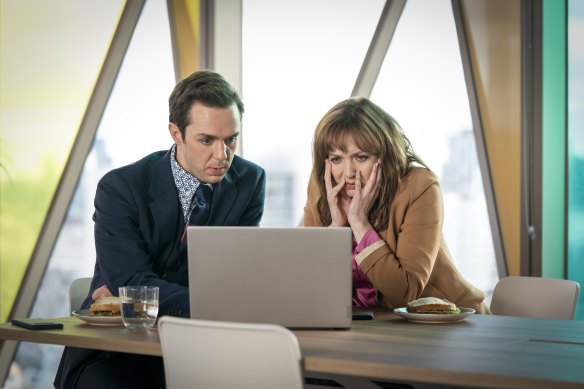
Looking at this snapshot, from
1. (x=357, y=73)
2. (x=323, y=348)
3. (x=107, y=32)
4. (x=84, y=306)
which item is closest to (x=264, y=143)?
(x=357, y=73)

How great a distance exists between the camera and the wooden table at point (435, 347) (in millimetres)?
1550

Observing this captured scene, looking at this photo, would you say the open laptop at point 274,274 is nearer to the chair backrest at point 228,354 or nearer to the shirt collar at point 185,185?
the chair backrest at point 228,354

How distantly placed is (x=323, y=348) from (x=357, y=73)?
3282 mm

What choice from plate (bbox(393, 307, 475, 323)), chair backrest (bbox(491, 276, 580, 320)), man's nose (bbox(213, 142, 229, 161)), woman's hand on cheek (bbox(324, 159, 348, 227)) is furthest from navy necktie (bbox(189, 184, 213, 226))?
chair backrest (bbox(491, 276, 580, 320))

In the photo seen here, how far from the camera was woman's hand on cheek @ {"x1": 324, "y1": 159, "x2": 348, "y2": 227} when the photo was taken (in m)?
2.93

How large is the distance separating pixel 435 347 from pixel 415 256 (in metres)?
0.82

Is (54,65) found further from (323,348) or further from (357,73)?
(323,348)

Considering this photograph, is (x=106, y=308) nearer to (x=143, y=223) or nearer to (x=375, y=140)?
(x=143, y=223)

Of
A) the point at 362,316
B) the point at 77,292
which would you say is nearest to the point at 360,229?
the point at 362,316

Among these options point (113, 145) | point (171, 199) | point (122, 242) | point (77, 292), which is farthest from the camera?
point (113, 145)

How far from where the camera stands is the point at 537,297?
2961mm

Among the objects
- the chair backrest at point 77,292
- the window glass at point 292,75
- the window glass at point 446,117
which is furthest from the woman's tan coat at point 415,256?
the window glass at point 292,75

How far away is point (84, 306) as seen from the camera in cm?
268

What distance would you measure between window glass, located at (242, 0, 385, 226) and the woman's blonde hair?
2012 mm
